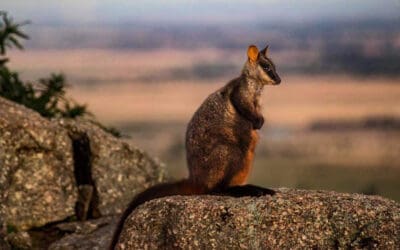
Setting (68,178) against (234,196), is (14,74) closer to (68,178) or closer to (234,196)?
(68,178)

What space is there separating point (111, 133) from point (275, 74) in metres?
8.14

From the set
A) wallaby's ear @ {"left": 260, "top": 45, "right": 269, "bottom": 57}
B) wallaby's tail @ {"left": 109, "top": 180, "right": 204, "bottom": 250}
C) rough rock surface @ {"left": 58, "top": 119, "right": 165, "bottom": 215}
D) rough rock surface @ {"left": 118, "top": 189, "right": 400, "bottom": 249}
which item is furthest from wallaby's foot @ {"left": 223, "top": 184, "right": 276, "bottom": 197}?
rough rock surface @ {"left": 58, "top": 119, "right": 165, "bottom": 215}

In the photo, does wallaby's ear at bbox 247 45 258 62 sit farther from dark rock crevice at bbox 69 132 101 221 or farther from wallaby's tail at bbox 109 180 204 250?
dark rock crevice at bbox 69 132 101 221

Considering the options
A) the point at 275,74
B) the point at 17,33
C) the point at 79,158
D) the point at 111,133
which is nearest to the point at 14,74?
the point at 17,33

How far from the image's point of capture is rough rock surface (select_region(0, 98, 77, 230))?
785 inches

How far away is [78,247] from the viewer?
18562 millimetres

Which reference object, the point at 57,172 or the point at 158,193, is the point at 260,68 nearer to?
the point at 158,193

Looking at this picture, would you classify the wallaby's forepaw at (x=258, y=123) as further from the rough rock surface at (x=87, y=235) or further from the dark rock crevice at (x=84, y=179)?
the dark rock crevice at (x=84, y=179)

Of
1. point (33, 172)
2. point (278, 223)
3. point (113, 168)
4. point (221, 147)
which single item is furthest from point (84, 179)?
point (278, 223)

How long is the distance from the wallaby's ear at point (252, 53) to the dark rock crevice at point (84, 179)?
572 cm

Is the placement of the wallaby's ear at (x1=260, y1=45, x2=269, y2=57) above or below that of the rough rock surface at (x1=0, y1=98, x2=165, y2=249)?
above

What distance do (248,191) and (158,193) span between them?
5.35 feet

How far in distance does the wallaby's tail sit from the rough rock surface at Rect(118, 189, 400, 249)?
1.08 meters

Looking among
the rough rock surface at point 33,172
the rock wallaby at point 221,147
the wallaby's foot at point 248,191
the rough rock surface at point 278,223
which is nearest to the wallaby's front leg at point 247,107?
the rock wallaby at point 221,147
